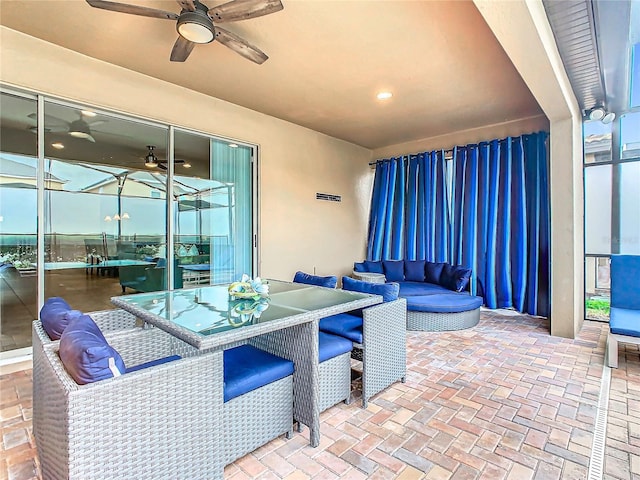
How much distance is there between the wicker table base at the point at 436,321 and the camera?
4.09 metres

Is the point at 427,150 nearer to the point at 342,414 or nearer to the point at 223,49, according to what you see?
the point at 223,49

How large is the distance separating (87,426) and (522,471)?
78.0 inches

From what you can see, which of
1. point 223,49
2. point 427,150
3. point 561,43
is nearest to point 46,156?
point 223,49

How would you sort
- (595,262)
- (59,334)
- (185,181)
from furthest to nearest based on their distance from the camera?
(595,262) → (185,181) → (59,334)

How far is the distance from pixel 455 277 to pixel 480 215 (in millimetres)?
1112

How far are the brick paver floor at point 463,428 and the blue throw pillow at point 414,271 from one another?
2.31 metres

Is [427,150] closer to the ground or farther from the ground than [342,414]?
farther from the ground

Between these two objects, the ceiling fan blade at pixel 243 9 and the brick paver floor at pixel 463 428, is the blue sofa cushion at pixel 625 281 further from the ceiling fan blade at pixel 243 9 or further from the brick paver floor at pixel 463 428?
the ceiling fan blade at pixel 243 9

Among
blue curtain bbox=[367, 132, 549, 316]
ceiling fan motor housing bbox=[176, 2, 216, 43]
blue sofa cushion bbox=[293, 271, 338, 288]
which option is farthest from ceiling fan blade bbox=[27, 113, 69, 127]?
blue curtain bbox=[367, 132, 549, 316]

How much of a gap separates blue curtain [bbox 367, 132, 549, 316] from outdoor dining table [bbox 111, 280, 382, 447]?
344 centimetres

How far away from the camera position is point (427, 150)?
6.00m

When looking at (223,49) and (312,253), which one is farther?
(312,253)

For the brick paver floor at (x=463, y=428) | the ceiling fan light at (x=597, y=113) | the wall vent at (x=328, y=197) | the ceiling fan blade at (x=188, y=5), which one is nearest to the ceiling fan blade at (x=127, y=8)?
the ceiling fan blade at (x=188, y=5)

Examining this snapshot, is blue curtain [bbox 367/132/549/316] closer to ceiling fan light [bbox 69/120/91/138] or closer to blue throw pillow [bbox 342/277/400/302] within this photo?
blue throw pillow [bbox 342/277/400/302]
